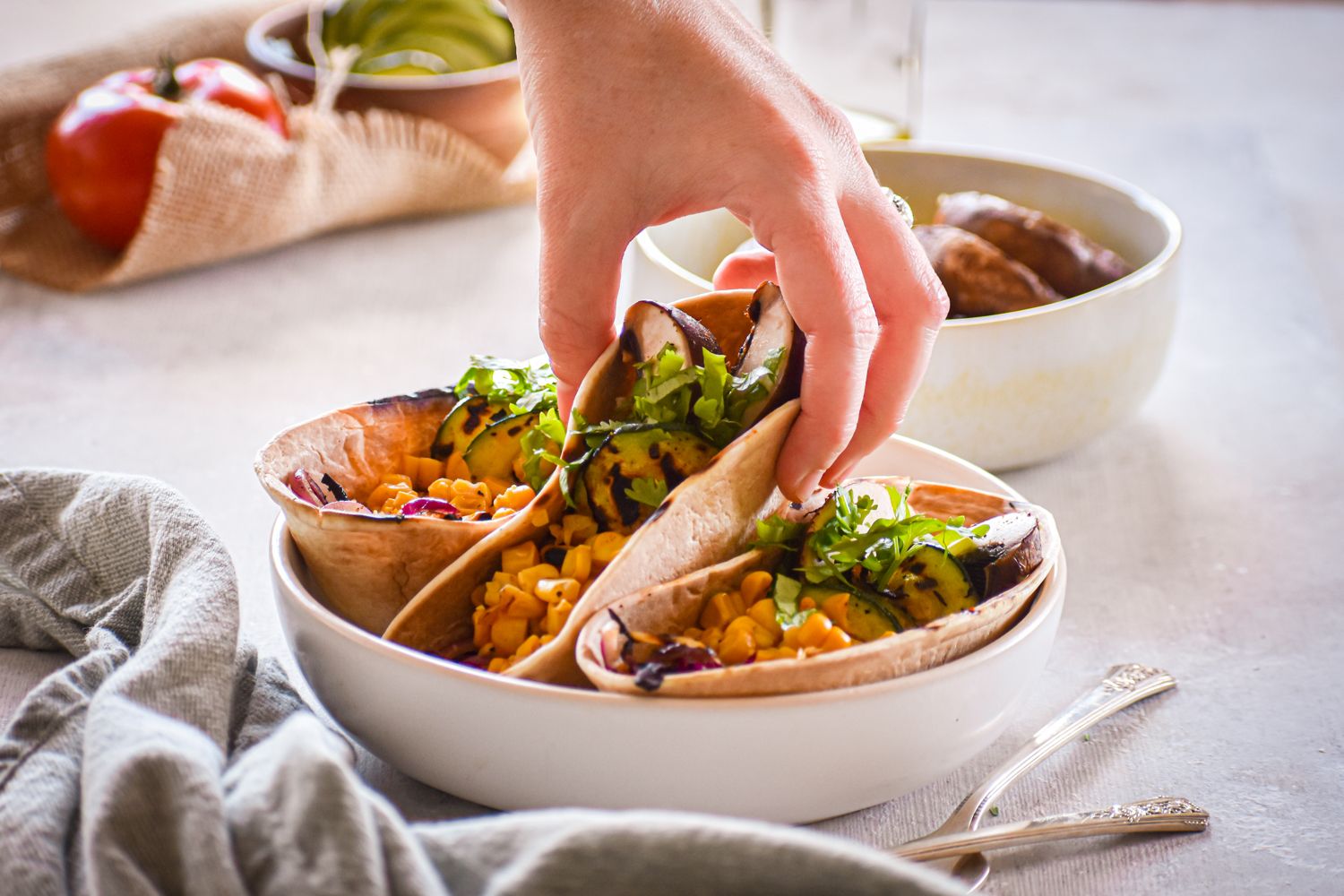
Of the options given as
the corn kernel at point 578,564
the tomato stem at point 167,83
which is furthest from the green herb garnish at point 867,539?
the tomato stem at point 167,83

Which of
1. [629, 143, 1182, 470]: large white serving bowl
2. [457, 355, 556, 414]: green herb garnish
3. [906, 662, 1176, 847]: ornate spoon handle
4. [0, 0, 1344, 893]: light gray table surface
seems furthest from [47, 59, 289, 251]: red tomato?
[906, 662, 1176, 847]: ornate spoon handle

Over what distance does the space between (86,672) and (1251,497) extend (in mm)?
1594

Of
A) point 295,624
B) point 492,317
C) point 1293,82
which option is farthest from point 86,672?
point 1293,82

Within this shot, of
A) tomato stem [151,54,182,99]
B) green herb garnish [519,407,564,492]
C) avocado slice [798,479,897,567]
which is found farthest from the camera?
tomato stem [151,54,182,99]

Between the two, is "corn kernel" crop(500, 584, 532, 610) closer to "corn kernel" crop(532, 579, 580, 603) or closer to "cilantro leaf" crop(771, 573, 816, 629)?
"corn kernel" crop(532, 579, 580, 603)

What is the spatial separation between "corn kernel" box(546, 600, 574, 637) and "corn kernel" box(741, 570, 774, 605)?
0.17 m

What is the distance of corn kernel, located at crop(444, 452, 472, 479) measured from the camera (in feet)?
4.92

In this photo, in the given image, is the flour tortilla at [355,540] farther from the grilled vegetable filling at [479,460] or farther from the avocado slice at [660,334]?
the avocado slice at [660,334]

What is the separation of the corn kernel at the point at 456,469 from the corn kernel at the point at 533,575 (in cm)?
26

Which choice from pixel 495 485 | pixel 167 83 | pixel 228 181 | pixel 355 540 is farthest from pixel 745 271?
pixel 167 83

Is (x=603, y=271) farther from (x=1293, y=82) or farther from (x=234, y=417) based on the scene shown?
(x=1293, y=82)

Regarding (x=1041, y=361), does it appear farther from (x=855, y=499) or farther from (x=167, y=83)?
(x=167, y=83)

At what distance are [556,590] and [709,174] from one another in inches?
16.7

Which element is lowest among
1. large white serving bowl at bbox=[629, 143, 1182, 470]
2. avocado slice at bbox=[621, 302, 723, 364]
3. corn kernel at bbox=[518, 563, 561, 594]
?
large white serving bowl at bbox=[629, 143, 1182, 470]
